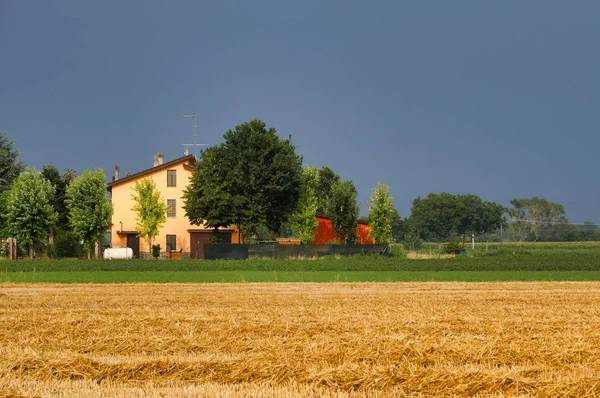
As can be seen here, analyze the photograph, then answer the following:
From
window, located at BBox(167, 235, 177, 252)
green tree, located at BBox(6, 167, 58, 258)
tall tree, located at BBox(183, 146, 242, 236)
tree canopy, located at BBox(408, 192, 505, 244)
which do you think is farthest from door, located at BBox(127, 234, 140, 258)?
tree canopy, located at BBox(408, 192, 505, 244)

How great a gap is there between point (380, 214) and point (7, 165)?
39.2 metres

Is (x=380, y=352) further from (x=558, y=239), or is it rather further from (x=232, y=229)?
(x=558, y=239)

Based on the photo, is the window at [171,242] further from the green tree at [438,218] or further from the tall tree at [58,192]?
the green tree at [438,218]

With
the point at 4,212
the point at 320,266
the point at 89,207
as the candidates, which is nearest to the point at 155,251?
the point at 89,207

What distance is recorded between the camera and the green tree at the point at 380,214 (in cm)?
7294

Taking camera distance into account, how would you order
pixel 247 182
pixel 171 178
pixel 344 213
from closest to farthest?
pixel 247 182
pixel 171 178
pixel 344 213

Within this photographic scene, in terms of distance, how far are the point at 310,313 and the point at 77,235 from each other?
173 feet

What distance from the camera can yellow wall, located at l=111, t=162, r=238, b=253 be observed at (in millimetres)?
70938

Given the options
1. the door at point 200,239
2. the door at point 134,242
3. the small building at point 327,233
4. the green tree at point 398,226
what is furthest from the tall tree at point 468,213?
the door at point 134,242

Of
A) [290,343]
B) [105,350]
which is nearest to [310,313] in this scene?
[290,343]

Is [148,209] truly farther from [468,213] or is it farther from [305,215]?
[468,213]

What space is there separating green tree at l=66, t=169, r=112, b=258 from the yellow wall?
4522mm

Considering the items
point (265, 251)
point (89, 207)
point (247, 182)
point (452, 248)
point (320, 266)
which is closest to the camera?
point (320, 266)

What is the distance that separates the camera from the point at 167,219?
233 feet
